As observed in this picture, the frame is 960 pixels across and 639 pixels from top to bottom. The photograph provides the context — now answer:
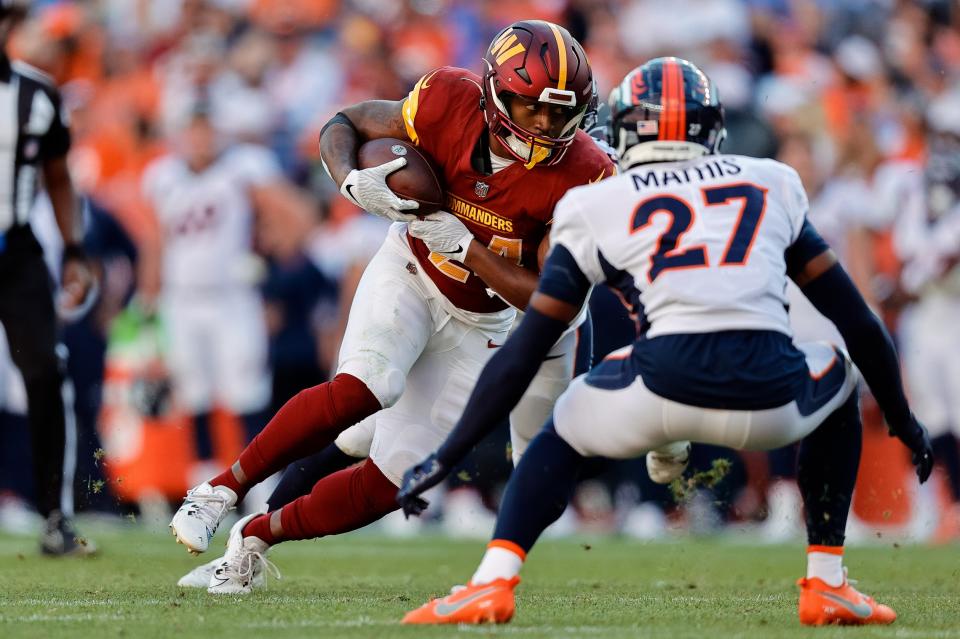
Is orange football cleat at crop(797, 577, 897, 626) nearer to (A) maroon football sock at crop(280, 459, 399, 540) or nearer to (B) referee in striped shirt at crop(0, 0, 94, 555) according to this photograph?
(A) maroon football sock at crop(280, 459, 399, 540)

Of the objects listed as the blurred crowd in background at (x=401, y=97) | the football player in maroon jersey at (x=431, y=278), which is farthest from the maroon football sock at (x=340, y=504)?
the blurred crowd in background at (x=401, y=97)

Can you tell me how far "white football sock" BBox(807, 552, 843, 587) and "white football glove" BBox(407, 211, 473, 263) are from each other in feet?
4.84

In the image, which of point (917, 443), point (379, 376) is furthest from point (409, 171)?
point (917, 443)

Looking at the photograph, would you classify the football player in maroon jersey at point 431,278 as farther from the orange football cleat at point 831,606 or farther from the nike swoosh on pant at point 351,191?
the orange football cleat at point 831,606

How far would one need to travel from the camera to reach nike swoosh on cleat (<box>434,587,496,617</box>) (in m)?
3.77

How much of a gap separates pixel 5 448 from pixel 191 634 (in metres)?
6.09

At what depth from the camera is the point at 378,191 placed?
473 centimetres

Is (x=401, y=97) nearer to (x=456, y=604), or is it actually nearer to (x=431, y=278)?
(x=431, y=278)

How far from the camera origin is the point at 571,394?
396cm

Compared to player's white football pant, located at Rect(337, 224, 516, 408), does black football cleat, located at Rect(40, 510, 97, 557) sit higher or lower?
lower

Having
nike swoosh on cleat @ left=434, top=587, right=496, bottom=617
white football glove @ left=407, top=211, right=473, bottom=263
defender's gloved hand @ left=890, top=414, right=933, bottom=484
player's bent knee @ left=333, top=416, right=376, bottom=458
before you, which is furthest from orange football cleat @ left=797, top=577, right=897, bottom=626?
player's bent knee @ left=333, top=416, right=376, bottom=458

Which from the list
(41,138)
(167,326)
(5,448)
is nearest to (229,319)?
(167,326)

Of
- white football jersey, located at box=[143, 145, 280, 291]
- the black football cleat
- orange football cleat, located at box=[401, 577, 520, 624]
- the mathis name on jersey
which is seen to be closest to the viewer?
orange football cleat, located at box=[401, 577, 520, 624]

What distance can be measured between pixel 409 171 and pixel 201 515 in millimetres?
1245
